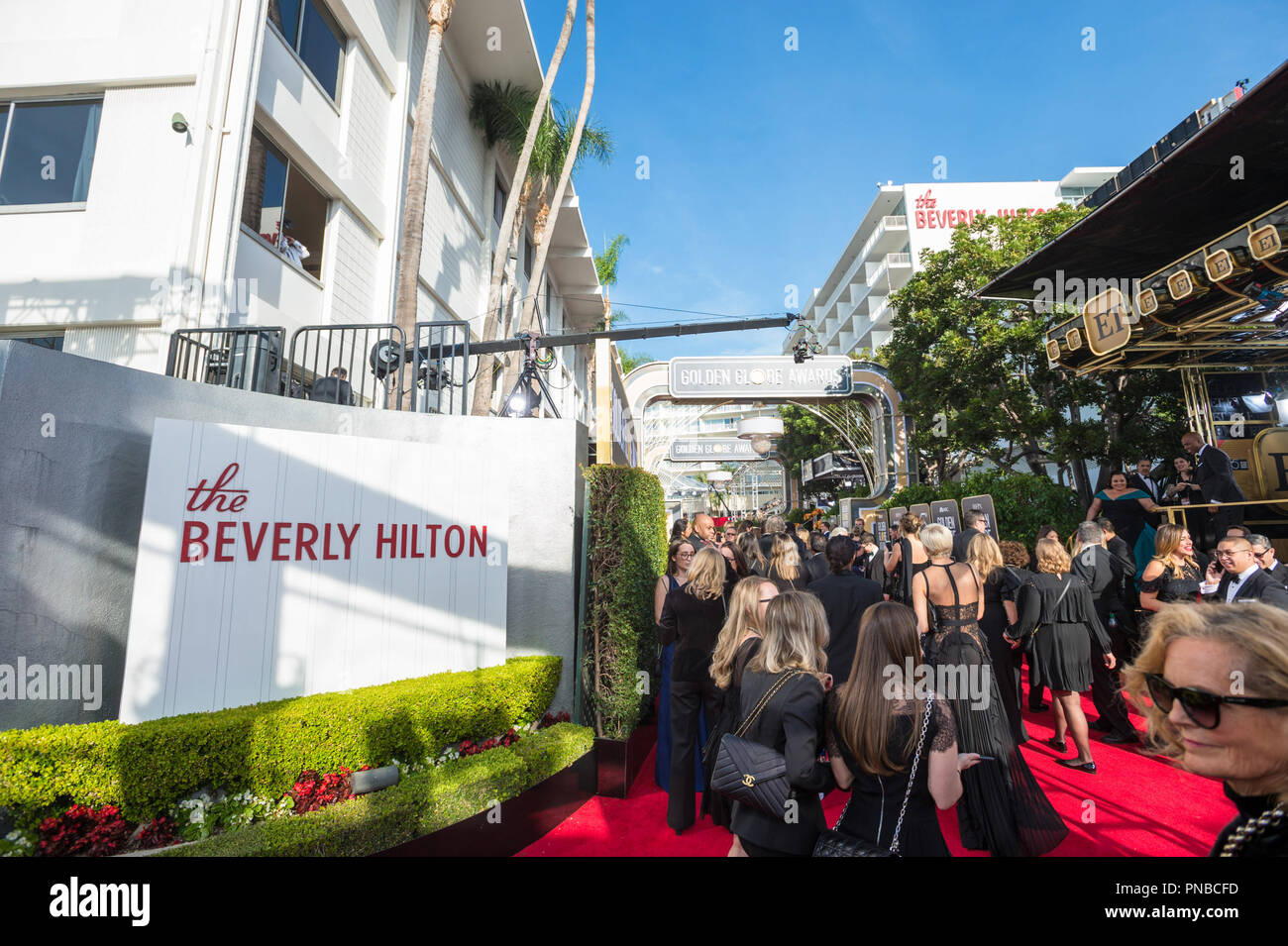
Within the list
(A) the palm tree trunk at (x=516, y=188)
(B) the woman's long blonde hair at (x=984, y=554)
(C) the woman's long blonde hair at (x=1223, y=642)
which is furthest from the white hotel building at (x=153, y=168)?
(C) the woman's long blonde hair at (x=1223, y=642)

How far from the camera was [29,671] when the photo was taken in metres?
3.25

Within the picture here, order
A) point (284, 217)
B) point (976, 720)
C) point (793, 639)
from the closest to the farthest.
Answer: point (793, 639) → point (976, 720) → point (284, 217)

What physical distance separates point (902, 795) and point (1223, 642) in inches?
55.7

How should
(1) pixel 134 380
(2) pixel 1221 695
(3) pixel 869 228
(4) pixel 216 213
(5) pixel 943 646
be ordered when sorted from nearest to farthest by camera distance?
(2) pixel 1221 695, (1) pixel 134 380, (5) pixel 943 646, (4) pixel 216 213, (3) pixel 869 228

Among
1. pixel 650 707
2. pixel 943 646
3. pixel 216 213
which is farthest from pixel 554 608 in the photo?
pixel 216 213

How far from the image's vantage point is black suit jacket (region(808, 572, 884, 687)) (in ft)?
15.9

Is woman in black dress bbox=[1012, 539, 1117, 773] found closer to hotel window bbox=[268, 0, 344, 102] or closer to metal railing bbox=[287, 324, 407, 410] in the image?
metal railing bbox=[287, 324, 407, 410]

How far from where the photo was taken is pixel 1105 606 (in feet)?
19.8

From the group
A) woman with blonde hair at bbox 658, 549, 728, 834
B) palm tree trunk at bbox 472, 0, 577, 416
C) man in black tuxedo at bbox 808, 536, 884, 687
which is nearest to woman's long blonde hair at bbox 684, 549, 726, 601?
woman with blonde hair at bbox 658, 549, 728, 834

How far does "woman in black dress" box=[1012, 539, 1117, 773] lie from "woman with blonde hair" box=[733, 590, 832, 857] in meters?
3.31

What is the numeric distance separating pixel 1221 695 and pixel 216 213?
Result: 33.0 ft

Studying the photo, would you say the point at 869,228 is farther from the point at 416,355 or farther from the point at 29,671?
the point at 29,671

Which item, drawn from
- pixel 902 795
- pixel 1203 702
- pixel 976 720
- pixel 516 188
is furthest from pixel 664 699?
pixel 516 188

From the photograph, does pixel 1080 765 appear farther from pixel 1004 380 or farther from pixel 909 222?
pixel 909 222
